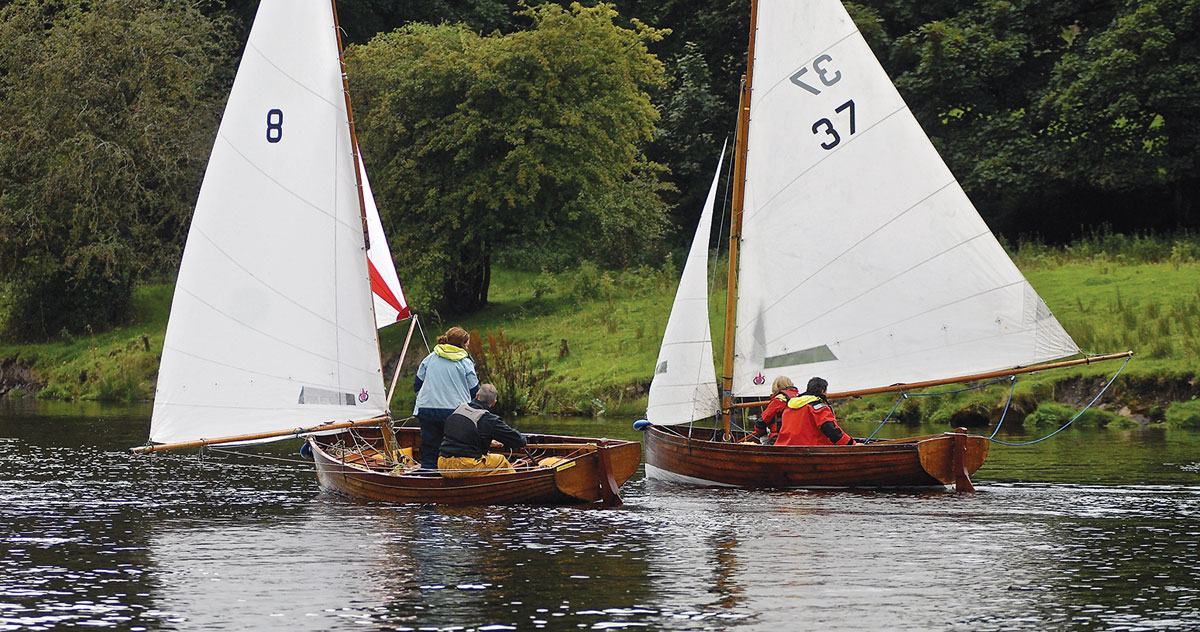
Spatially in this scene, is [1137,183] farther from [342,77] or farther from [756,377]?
[342,77]

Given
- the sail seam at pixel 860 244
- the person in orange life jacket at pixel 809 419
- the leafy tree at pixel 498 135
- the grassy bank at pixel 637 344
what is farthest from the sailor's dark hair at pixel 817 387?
the leafy tree at pixel 498 135

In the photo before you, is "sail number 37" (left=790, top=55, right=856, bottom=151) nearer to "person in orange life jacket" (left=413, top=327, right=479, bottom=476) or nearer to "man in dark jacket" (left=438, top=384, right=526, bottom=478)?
"person in orange life jacket" (left=413, top=327, right=479, bottom=476)

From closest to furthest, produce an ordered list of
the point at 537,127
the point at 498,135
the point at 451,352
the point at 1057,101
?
the point at 451,352 < the point at 1057,101 < the point at 498,135 < the point at 537,127

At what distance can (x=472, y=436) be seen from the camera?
21.4 m

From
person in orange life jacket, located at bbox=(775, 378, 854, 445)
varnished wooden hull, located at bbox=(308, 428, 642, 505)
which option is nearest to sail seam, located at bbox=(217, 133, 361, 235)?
varnished wooden hull, located at bbox=(308, 428, 642, 505)

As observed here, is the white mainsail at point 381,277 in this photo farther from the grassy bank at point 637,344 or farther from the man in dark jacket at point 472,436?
the grassy bank at point 637,344

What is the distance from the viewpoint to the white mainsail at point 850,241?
78.1 feet

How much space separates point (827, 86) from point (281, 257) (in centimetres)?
874

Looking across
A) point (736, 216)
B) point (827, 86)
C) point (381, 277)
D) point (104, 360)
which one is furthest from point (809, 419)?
point (104, 360)

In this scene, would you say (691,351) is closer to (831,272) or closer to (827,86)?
(831,272)

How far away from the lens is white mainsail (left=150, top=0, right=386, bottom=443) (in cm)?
2328

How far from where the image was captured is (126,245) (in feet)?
178

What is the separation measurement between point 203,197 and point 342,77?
272cm

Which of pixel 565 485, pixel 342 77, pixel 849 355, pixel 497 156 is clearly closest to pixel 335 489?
pixel 565 485
